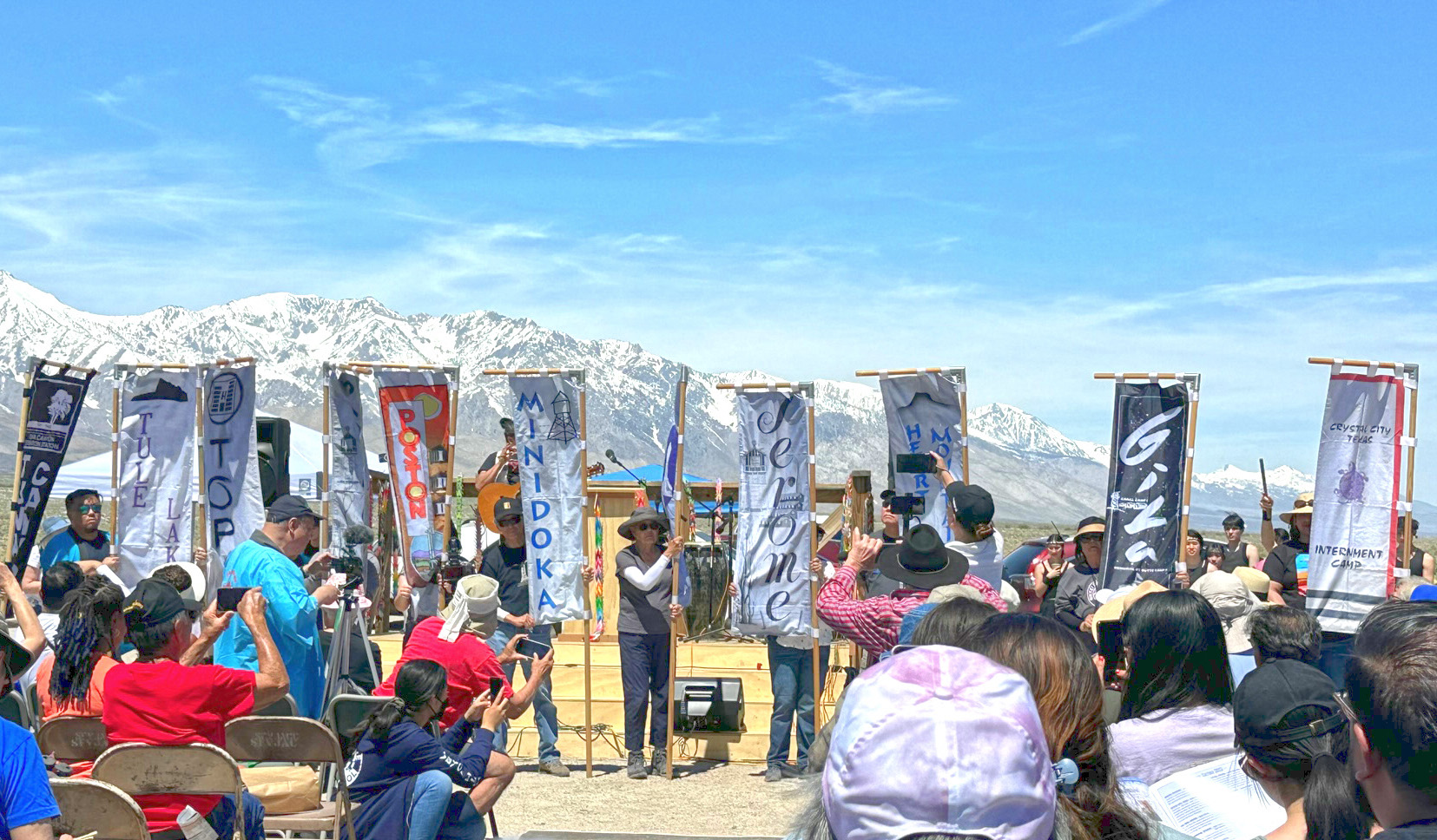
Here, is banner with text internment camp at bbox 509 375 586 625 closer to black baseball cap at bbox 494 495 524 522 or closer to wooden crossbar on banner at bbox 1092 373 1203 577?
black baseball cap at bbox 494 495 524 522

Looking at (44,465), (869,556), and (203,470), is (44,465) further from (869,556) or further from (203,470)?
(869,556)

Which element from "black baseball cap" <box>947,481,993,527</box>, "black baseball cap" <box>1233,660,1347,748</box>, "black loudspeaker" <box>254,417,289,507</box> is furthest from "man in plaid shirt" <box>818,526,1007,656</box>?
"black loudspeaker" <box>254,417,289,507</box>

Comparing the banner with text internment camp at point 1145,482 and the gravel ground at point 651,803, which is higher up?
the banner with text internment camp at point 1145,482

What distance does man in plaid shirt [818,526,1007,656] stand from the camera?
4.24 m

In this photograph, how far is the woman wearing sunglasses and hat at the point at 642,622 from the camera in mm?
8391

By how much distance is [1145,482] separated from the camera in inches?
327

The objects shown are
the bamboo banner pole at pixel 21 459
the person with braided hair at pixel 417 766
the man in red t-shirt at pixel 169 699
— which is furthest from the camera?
the bamboo banner pole at pixel 21 459

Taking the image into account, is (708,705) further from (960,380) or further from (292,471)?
(292,471)

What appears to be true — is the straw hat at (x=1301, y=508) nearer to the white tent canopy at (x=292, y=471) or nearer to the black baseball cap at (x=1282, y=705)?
the black baseball cap at (x=1282, y=705)

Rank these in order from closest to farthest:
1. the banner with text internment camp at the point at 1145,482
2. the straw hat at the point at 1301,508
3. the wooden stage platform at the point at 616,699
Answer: the banner with text internment camp at the point at 1145,482, the wooden stage platform at the point at 616,699, the straw hat at the point at 1301,508

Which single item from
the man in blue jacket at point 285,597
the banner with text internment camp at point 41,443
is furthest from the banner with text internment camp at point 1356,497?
the banner with text internment camp at point 41,443

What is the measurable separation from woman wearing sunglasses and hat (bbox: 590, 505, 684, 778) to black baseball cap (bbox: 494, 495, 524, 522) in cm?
68

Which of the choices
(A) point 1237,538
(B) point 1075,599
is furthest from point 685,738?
(A) point 1237,538

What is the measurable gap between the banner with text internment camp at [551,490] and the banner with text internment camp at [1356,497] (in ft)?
14.2
